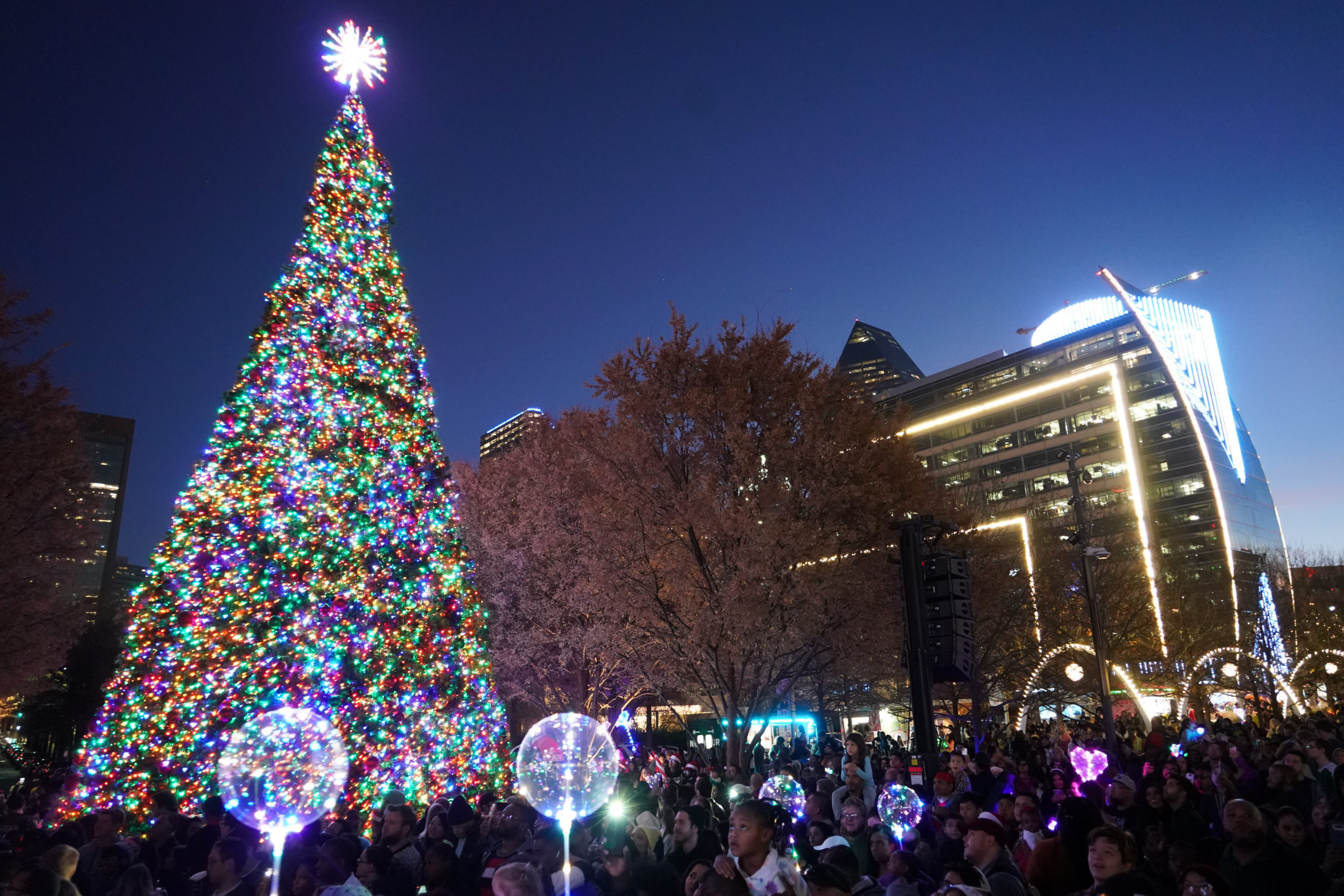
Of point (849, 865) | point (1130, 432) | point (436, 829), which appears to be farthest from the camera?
point (1130, 432)

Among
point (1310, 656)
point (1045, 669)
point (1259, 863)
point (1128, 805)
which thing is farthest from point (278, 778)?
point (1310, 656)

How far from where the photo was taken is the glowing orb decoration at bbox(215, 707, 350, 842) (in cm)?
691

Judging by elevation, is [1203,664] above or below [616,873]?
above

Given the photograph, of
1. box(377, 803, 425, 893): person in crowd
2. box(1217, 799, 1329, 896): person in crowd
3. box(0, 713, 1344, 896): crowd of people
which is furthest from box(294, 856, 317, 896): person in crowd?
box(1217, 799, 1329, 896): person in crowd

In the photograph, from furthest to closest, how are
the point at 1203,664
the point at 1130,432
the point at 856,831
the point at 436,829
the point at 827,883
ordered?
the point at 1130,432
the point at 1203,664
the point at 436,829
the point at 856,831
the point at 827,883

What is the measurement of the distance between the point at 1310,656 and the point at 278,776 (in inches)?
1854

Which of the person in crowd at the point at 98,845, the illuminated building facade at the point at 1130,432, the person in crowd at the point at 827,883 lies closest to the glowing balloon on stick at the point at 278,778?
the person in crowd at the point at 98,845

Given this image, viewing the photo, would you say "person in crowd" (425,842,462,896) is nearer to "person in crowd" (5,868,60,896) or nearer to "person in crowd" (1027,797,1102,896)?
"person in crowd" (5,868,60,896)

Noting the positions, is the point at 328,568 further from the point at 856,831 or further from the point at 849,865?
the point at 849,865

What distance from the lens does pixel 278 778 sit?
703 centimetres

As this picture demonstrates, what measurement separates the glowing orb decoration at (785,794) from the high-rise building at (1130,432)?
55.6m

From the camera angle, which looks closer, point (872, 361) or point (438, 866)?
point (438, 866)

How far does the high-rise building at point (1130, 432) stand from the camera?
72.8m

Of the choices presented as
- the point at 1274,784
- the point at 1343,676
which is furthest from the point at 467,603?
the point at 1343,676
